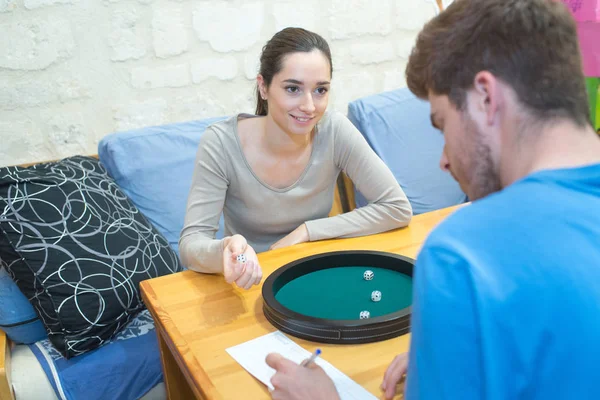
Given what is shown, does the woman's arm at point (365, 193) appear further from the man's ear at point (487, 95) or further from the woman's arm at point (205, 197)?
the man's ear at point (487, 95)

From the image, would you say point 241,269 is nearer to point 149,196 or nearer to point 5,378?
point 5,378

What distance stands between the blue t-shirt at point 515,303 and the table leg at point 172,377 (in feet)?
3.02

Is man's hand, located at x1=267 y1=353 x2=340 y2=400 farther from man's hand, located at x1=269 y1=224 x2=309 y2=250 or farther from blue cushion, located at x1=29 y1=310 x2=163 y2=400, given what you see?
blue cushion, located at x1=29 y1=310 x2=163 y2=400

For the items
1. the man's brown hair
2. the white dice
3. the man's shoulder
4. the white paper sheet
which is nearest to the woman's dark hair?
the white dice

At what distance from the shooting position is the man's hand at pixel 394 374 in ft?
2.97

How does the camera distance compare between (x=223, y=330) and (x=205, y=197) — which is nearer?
(x=223, y=330)

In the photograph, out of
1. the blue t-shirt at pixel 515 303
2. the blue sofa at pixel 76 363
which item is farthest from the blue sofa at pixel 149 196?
the blue t-shirt at pixel 515 303

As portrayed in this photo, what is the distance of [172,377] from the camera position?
1410 millimetres

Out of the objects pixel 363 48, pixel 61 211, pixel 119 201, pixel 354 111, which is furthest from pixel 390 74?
pixel 61 211

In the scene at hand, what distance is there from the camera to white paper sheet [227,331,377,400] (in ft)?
3.01

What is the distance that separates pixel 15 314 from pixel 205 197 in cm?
64

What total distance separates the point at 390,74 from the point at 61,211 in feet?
6.05

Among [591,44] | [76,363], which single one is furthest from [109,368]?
[591,44]

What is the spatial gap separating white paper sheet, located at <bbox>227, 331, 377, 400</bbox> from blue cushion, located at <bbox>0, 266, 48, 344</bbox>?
879 mm
